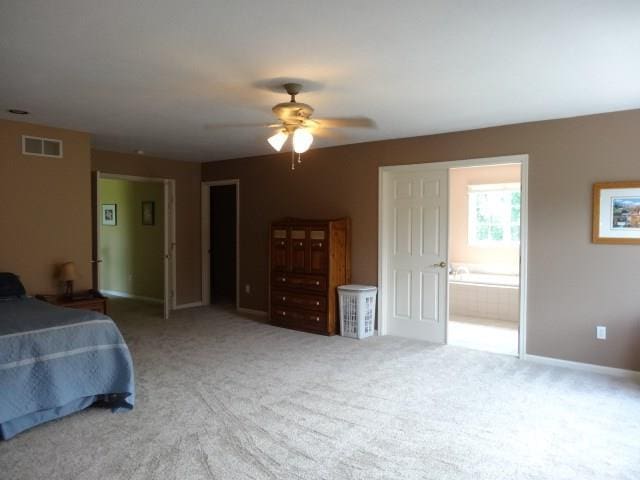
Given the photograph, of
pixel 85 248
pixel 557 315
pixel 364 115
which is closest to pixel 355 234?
pixel 364 115

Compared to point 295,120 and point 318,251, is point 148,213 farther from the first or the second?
point 295,120

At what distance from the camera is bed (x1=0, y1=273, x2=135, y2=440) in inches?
113

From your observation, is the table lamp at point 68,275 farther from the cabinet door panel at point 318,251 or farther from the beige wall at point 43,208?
the cabinet door panel at point 318,251

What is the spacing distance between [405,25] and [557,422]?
2.73m

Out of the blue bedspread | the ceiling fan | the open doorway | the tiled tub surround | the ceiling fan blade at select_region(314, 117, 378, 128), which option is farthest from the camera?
the open doorway

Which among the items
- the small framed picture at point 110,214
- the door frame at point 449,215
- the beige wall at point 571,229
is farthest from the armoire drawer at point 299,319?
the small framed picture at point 110,214

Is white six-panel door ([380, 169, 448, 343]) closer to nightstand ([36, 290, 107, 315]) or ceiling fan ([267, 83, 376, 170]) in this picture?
ceiling fan ([267, 83, 376, 170])

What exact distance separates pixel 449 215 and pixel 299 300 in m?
2.09

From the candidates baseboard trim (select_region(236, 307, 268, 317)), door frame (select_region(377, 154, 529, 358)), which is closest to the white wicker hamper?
door frame (select_region(377, 154, 529, 358))

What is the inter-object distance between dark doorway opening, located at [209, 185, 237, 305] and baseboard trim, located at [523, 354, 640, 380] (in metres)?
5.41

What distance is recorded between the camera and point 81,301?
4621mm

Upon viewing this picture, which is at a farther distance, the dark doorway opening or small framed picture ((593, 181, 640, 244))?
the dark doorway opening

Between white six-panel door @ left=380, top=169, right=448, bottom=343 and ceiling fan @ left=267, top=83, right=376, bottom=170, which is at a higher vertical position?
ceiling fan @ left=267, top=83, right=376, bottom=170

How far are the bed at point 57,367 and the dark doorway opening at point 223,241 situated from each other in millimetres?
4814
